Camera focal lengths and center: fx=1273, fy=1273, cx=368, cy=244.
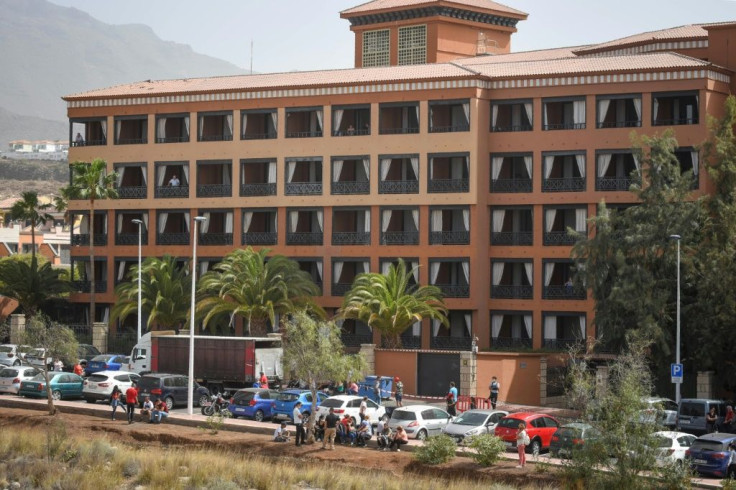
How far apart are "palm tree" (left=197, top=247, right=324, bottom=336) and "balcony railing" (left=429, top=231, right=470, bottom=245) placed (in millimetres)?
7846

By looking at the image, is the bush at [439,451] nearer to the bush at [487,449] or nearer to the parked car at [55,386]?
the bush at [487,449]

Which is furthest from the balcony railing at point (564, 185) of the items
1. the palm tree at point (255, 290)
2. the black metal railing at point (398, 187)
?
the palm tree at point (255, 290)

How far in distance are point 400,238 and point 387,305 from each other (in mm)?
9161

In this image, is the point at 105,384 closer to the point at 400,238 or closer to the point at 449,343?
the point at 449,343

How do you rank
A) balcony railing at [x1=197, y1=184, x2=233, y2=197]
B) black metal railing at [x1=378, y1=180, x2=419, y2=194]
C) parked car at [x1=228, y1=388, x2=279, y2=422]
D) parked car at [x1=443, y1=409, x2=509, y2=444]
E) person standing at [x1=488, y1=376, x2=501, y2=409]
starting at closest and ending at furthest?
parked car at [x1=443, y1=409, x2=509, y2=444] < parked car at [x1=228, y1=388, x2=279, y2=422] < person standing at [x1=488, y1=376, x2=501, y2=409] < black metal railing at [x1=378, y1=180, x2=419, y2=194] < balcony railing at [x1=197, y1=184, x2=233, y2=197]

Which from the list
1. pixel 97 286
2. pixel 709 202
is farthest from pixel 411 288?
pixel 97 286

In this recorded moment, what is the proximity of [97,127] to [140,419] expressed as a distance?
3601 cm

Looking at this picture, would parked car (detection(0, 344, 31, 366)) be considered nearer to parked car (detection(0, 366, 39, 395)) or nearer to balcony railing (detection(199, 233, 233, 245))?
parked car (detection(0, 366, 39, 395))

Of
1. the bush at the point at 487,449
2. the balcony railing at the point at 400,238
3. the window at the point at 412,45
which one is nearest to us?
the bush at the point at 487,449

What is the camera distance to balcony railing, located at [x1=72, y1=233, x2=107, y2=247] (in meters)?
82.3

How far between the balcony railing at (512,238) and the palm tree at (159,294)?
707 inches

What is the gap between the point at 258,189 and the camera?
77.6 m

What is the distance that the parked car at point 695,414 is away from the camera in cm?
5159

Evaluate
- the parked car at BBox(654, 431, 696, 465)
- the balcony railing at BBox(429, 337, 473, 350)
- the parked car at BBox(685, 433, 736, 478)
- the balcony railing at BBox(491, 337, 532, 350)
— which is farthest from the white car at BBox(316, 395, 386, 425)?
the balcony railing at BBox(491, 337, 532, 350)
